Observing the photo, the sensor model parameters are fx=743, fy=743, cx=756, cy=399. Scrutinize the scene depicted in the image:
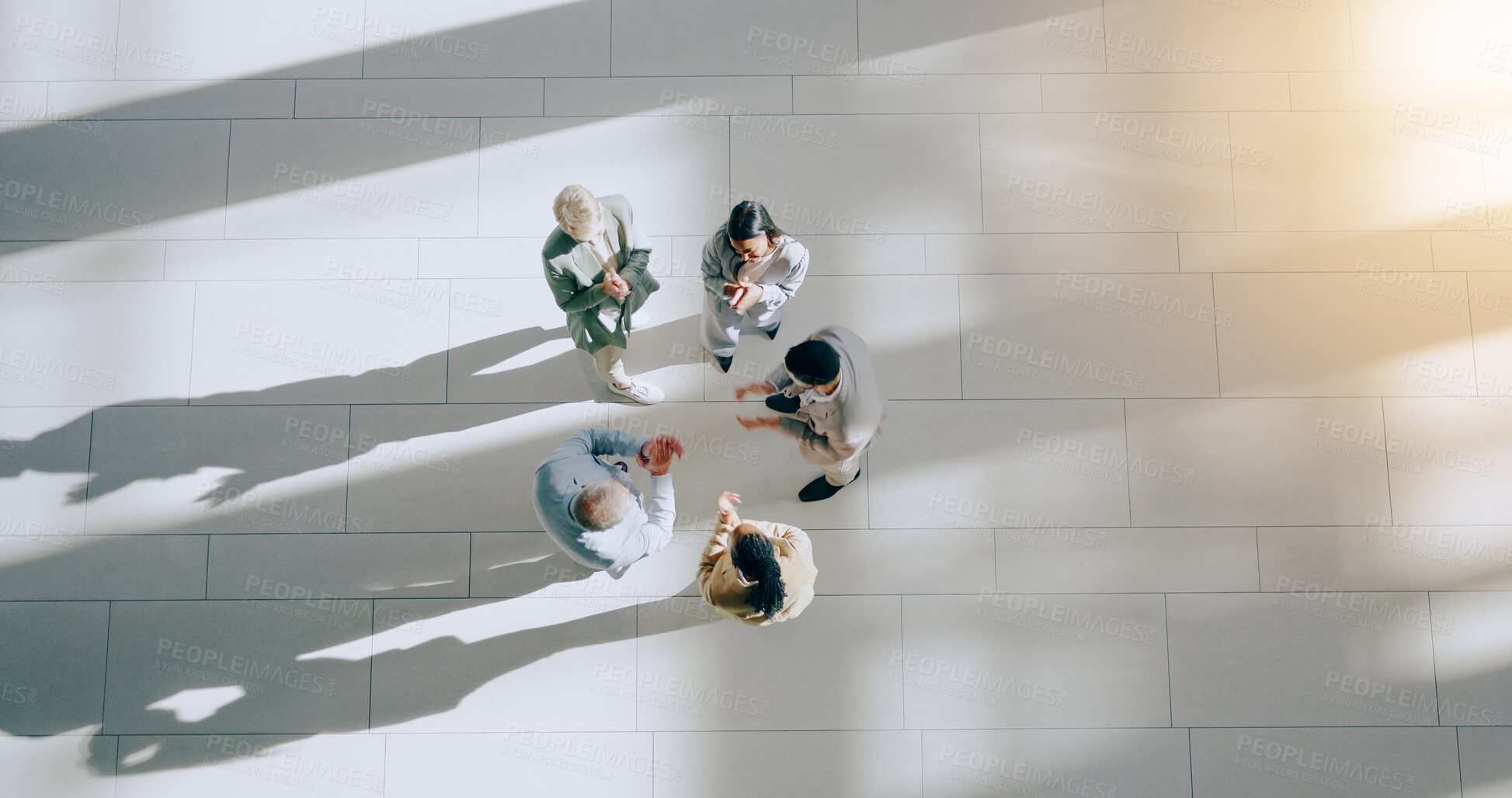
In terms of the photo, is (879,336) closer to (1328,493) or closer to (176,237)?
(1328,493)

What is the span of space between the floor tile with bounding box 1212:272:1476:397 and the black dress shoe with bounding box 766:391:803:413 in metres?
2.49

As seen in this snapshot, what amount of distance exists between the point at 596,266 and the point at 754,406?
1.25 metres

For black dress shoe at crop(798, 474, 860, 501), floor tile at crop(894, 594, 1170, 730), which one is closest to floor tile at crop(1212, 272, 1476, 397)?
floor tile at crop(894, 594, 1170, 730)

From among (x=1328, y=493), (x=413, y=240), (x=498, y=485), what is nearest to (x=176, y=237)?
(x=413, y=240)

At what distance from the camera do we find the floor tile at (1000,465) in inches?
158

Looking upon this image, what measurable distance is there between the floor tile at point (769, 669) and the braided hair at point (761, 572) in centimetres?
121

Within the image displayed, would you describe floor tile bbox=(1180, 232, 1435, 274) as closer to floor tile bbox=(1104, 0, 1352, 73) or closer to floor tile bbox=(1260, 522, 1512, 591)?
floor tile bbox=(1104, 0, 1352, 73)

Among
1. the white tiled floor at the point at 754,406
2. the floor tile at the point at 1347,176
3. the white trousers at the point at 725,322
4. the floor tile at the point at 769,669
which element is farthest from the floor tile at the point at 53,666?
the floor tile at the point at 1347,176

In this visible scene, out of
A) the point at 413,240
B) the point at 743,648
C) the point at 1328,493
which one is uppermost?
the point at 413,240

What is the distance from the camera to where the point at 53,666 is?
3852 millimetres

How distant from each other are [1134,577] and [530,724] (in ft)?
10.7

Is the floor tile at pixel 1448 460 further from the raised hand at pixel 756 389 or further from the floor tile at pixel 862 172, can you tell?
the raised hand at pixel 756 389

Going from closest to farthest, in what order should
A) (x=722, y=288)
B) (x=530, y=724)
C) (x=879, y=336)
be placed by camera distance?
(x=722, y=288) < (x=530, y=724) < (x=879, y=336)

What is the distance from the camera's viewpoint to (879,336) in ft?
13.6
